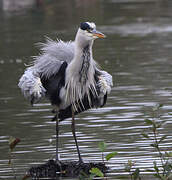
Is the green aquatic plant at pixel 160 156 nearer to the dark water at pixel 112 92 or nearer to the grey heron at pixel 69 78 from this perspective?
the dark water at pixel 112 92

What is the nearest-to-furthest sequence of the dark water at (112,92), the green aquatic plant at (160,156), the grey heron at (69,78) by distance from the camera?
the green aquatic plant at (160,156), the grey heron at (69,78), the dark water at (112,92)

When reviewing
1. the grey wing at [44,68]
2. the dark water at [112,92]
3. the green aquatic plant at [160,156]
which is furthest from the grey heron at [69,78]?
the green aquatic plant at [160,156]

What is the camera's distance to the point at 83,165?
817 cm

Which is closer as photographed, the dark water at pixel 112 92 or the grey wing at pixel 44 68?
the grey wing at pixel 44 68

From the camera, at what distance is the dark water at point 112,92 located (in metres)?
9.00

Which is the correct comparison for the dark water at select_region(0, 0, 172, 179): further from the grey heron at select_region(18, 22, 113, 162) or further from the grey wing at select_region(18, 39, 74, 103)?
the grey wing at select_region(18, 39, 74, 103)

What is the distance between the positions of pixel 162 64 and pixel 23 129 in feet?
20.6

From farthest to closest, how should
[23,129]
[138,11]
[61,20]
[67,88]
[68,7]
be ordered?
[68,7], [138,11], [61,20], [23,129], [67,88]

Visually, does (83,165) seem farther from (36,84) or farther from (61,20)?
(61,20)

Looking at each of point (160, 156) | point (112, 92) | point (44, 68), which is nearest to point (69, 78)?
point (44, 68)

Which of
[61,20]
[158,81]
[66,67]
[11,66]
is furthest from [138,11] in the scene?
[66,67]

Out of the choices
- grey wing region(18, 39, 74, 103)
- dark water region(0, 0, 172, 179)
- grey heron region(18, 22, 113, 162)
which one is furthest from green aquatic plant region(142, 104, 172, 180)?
grey wing region(18, 39, 74, 103)

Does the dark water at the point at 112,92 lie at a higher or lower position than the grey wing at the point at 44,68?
lower

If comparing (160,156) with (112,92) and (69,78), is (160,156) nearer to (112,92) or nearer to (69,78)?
(69,78)
